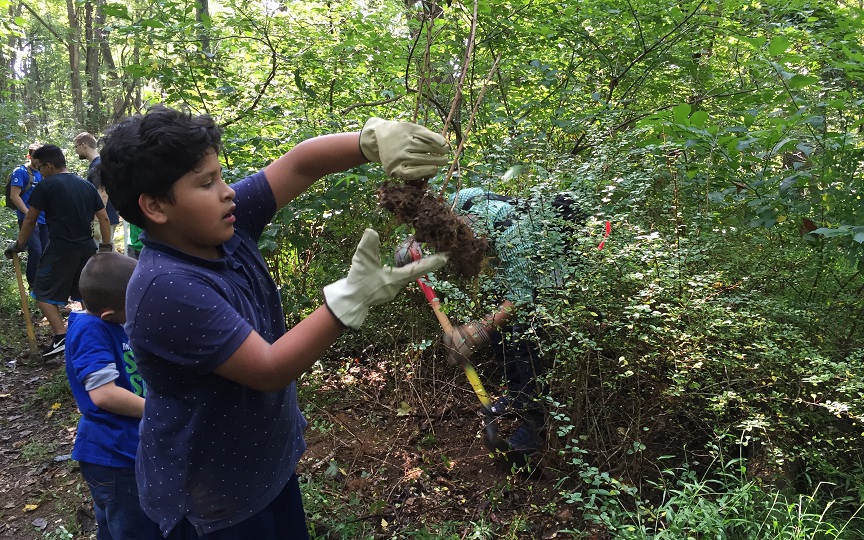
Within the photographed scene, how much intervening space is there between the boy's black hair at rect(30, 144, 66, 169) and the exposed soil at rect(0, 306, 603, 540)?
83.7 inches

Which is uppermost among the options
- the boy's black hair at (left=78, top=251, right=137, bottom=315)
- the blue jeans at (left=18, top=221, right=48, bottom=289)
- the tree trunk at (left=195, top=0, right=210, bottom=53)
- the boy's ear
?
the tree trunk at (left=195, top=0, right=210, bottom=53)

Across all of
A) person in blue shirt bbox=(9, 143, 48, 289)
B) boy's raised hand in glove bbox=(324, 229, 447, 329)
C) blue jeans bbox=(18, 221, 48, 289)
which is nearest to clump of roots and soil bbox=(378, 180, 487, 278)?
boy's raised hand in glove bbox=(324, 229, 447, 329)

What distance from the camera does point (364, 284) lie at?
140 cm

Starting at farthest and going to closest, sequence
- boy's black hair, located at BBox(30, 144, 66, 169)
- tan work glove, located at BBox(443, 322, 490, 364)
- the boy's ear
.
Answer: boy's black hair, located at BBox(30, 144, 66, 169) → tan work glove, located at BBox(443, 322, 490, 364) → the boy's ear

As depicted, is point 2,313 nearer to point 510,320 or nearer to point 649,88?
point 510,320

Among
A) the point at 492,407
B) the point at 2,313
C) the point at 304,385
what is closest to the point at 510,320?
the point at 492,407

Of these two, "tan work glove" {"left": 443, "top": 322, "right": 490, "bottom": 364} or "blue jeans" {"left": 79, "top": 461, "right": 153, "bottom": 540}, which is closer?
"blue jeans" {"left": 79, "top": 461, "right": 153, "bottom": 540}

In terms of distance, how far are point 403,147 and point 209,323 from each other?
2.59 ft

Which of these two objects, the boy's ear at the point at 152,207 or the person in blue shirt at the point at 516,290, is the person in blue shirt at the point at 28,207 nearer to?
the person in blue shirt at the point at 516,290

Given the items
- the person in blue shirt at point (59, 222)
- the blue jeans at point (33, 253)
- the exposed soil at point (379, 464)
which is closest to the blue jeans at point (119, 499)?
the exposed soil at point (379, 464)

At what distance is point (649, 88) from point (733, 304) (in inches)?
94.6

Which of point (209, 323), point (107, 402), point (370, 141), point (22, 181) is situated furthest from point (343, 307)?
→ point (22, 181)

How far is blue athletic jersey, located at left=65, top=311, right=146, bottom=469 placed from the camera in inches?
82.6

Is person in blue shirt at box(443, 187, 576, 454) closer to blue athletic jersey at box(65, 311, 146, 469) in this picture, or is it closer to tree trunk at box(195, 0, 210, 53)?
blue athletic jersey at box(65, 311, 146, 469)
